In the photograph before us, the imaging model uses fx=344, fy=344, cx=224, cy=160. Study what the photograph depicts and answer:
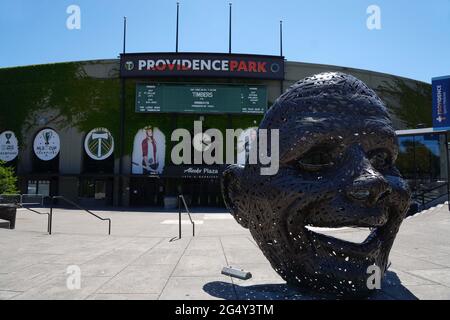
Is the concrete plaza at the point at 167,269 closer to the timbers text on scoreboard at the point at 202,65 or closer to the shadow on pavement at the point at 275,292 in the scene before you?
the shadow on pavement at the point at 275,292

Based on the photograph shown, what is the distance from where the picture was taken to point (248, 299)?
12.2 ft

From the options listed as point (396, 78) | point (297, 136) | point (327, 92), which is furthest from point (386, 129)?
point (396, 78)

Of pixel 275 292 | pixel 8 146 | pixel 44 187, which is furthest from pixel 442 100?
pixel 8 146

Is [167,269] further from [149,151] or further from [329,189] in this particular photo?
[149,151]

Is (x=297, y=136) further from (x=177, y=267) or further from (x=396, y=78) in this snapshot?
(x=396, y=78)

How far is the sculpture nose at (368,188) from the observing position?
A: 10.6ft

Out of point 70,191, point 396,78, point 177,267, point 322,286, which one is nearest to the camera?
point 322,286

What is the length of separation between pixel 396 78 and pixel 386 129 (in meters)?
34.0

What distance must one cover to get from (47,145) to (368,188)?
3264 centimetres

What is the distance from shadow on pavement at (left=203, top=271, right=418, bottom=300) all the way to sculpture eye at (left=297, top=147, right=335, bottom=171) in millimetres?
1378

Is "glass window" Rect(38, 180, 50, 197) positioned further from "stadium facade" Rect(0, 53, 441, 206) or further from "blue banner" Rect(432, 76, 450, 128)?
"blue banner" Rect(432, 76, 450, 128)

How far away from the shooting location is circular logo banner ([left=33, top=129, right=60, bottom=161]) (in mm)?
30812

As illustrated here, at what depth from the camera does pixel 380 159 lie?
3.84 m

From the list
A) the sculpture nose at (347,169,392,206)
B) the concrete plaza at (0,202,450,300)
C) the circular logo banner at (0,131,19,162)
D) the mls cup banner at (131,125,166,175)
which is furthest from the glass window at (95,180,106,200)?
the sculpture nose at (347,169,392,206)
